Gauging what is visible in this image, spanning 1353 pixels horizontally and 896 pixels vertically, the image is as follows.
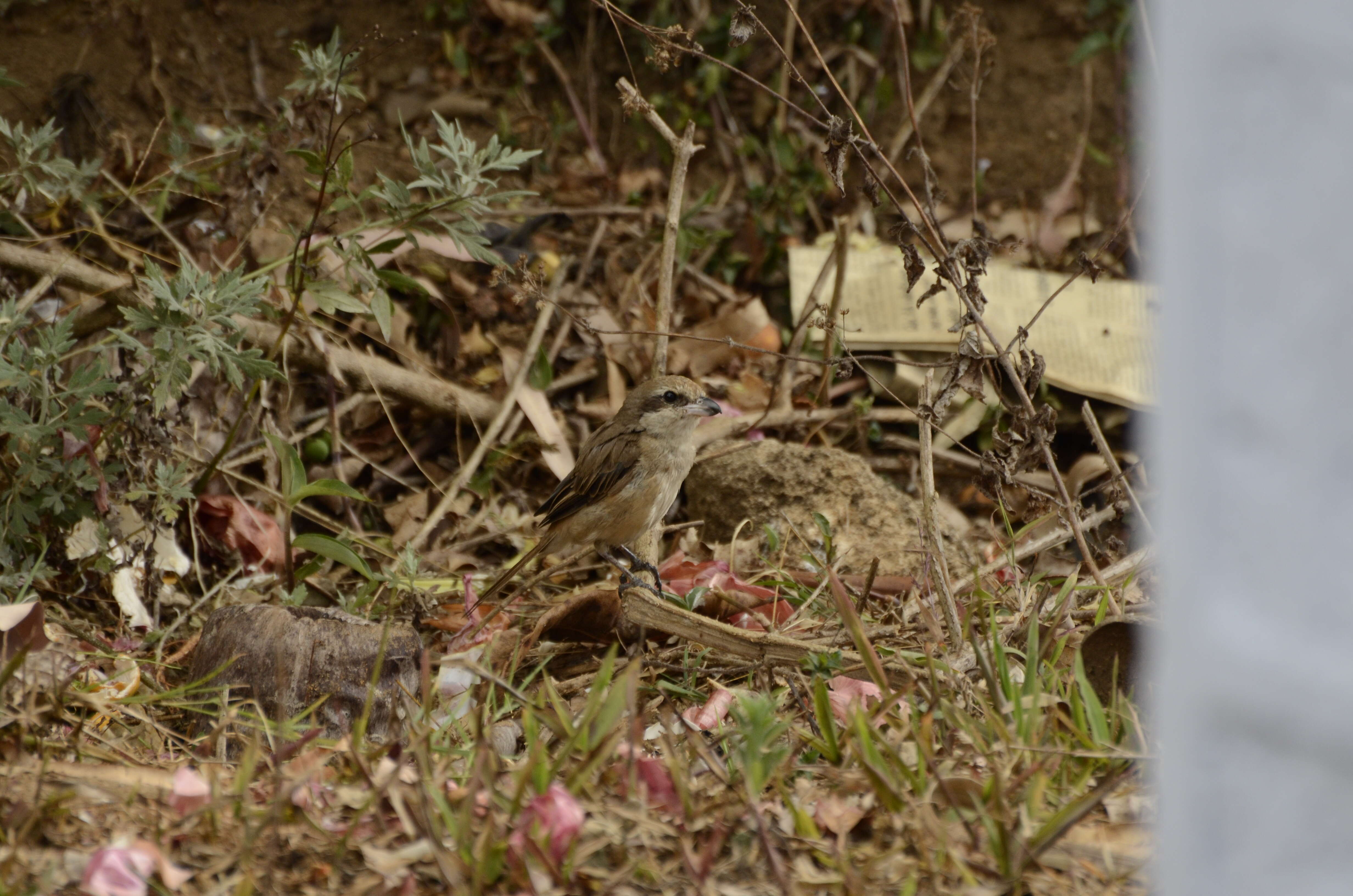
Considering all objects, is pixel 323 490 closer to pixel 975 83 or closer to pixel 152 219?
pixel 152 219

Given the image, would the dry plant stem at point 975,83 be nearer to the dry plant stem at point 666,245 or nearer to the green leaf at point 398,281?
the dry plant stem at point 666,245

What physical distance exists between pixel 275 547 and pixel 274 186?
64.9 inches

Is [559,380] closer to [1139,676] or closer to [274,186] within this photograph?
[274,186]

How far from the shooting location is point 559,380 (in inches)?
230

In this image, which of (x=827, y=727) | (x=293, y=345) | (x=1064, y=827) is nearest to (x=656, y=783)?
(x=827, y=727)

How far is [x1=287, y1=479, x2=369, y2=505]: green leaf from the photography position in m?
3.99

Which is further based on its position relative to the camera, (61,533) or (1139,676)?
(61,533)

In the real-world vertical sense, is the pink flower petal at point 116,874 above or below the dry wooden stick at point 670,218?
below

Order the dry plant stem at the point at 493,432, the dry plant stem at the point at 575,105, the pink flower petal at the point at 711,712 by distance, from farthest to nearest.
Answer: the dry plant stem at the point at 575,105 → the dry plant stem at the point at 493,432 → the pink flower petal at the point at 711,712

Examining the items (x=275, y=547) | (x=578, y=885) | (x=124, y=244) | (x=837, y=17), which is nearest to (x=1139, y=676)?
(x=578, y=885)

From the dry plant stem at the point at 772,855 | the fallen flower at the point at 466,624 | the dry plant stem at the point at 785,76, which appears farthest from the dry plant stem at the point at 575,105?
the dry plant stem at the point at 772,855

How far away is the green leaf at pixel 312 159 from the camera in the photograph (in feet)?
12.8

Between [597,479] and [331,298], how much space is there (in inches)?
55.3

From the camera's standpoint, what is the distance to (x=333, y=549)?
4.00m
